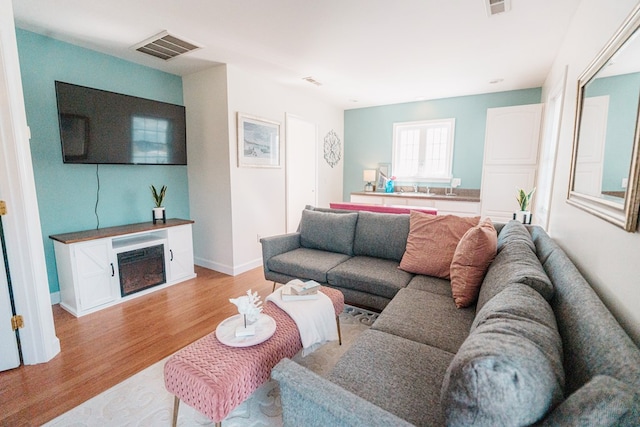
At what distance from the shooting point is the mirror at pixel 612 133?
0.96 metres

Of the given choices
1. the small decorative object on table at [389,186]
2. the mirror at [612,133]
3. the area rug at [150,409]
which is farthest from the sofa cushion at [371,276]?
the small decorative object on table at [389,186]

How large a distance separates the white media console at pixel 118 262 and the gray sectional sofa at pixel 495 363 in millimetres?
2510

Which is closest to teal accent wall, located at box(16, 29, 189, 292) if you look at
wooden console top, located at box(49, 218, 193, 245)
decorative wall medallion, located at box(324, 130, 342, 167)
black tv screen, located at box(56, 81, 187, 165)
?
wooden console top, located at box(49, 218, 193, 245)

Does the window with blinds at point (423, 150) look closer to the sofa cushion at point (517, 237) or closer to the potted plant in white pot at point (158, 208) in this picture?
the sofa cushion at point (517, 237)

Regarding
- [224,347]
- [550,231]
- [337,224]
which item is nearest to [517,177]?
[550,231]

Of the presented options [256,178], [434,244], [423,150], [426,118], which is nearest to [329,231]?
[434,244]

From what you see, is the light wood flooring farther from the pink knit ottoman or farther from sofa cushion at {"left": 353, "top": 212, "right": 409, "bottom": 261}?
sofa cushion at {"left": 353, "top": 212, "right": 409, "bottom": 261}

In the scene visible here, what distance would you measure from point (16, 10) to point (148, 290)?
2.53m

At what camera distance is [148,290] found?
2994 mm

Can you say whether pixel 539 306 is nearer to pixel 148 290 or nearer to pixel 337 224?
pixel 337 224

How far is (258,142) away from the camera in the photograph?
3.72m

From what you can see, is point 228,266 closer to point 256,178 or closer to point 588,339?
point 256,178

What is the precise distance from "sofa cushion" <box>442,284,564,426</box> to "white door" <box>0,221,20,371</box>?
2.47 meters

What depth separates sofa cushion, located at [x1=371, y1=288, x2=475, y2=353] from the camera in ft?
4.58
